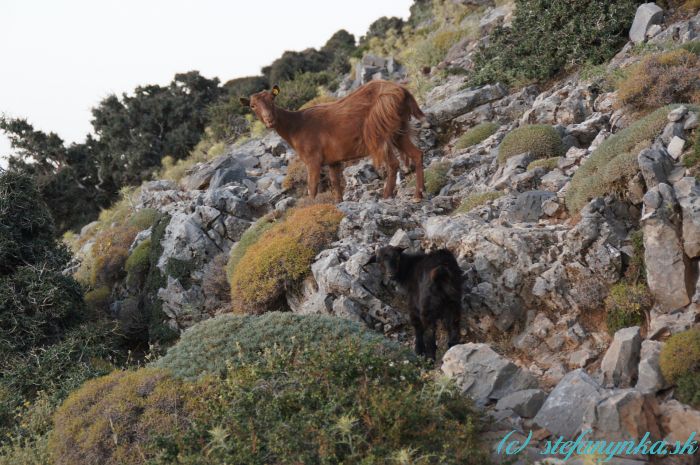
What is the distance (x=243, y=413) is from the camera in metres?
6.55

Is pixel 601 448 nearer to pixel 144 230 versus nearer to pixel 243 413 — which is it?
pixel 243 413

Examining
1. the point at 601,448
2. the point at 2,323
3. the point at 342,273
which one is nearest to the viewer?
the point at 601,448

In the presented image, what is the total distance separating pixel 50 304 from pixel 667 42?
14.5 meters

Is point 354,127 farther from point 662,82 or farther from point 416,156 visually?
point 662,82

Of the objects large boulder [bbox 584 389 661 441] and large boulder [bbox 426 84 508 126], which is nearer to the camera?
large boulder [bbox 584 389 661 441]

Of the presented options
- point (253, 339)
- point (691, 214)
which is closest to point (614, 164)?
point (691, 214)

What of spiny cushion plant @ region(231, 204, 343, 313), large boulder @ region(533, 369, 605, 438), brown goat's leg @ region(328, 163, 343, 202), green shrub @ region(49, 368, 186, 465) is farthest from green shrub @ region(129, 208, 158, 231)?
large boulder @ region(533, 369, 605, 438)

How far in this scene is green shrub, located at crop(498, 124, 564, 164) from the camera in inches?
513

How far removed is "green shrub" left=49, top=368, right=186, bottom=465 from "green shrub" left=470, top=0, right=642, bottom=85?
1408 cm

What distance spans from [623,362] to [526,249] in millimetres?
2485

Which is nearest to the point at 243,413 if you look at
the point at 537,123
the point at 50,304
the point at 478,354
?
the point at 478,354

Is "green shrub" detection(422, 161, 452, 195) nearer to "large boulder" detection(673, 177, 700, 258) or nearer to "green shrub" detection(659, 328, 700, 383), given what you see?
"large boulder" detection(673, 177, 700, 258)

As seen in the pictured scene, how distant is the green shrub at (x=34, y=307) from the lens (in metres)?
11.0

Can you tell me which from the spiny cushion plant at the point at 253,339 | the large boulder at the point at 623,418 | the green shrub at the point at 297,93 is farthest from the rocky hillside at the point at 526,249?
the green shrub at the point at 297,93
